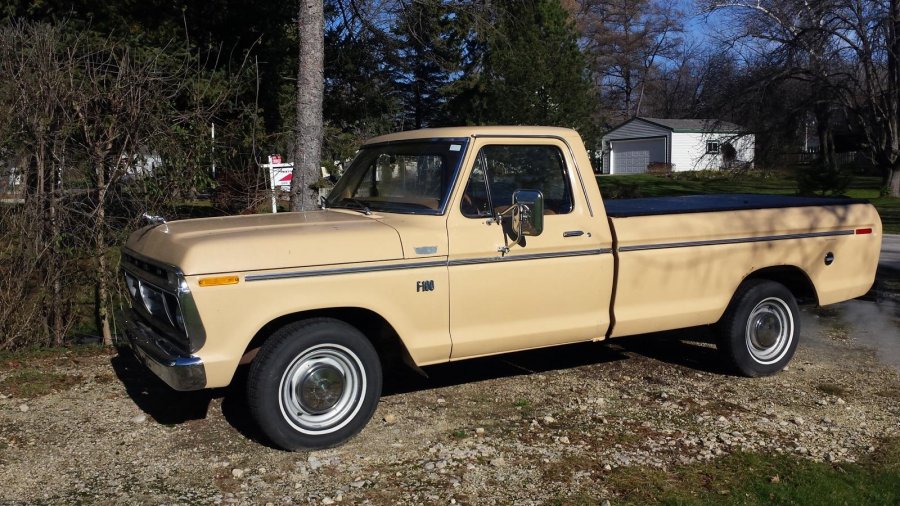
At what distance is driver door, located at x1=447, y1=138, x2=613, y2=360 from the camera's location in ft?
18.4

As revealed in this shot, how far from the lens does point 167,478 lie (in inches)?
193

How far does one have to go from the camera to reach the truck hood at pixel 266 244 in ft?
15.9

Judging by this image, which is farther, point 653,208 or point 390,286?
point 653,208

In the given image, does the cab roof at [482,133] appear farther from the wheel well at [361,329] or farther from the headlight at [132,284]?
the headlight at [132,284]

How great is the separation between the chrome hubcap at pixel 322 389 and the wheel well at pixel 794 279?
351 cm

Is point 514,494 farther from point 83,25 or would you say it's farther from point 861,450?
point 83,25

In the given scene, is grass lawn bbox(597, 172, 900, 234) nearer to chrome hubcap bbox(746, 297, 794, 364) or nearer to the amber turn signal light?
chrome hubcap bbox(746, 297, 794, 364)

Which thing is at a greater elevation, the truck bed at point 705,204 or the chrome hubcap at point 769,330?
the truck bed at point 705,204

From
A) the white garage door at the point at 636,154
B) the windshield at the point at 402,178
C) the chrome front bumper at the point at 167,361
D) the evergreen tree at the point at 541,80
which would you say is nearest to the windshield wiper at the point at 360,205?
the windshield at the point at 402,178

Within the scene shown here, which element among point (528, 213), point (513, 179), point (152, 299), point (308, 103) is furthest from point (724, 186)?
point (152, 299)

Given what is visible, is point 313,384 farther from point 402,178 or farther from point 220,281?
point 402,178

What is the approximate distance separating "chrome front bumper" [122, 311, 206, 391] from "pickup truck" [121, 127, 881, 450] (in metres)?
0.01

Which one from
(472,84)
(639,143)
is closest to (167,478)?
(472,84)

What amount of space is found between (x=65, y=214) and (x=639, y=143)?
49.7 m
